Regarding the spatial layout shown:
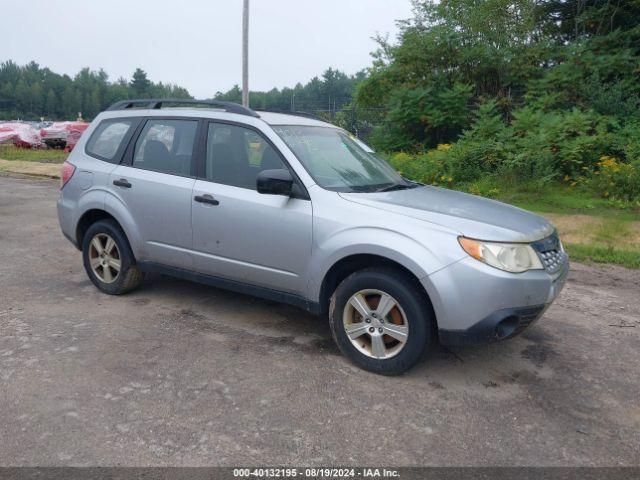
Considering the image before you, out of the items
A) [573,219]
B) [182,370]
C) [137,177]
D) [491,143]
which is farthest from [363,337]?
[491,143]

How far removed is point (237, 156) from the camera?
4691 millimetres

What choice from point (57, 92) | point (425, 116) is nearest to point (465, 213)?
point (425, 116)

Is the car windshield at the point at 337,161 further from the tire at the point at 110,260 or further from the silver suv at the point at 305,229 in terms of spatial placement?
the tire at the point at 110,260

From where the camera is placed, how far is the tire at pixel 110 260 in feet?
17.6

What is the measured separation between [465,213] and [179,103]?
2.95 meters

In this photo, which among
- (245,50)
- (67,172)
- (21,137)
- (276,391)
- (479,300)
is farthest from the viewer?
(21,137)

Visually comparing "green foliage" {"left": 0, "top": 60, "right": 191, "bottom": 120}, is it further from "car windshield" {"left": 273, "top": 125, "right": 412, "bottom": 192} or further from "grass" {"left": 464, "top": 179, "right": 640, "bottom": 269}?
"car windshield" {"left": 273, "top": 125, "right": 412, "bottom": 192}

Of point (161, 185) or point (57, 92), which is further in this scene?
point (57, 92)

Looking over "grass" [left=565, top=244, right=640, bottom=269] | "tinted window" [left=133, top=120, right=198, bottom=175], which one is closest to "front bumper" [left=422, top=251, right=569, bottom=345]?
"tinted window" [left=133, top=120, right=198, bottom=175]

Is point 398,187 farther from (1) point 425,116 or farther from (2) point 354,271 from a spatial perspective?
(1) point 425,116

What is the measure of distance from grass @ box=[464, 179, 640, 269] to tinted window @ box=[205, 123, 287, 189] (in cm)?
502

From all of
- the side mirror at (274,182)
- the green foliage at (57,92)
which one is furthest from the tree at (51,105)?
the side mirror at (274,182)

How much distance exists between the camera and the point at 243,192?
451 centimetres

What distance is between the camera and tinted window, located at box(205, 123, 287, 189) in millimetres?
4523
